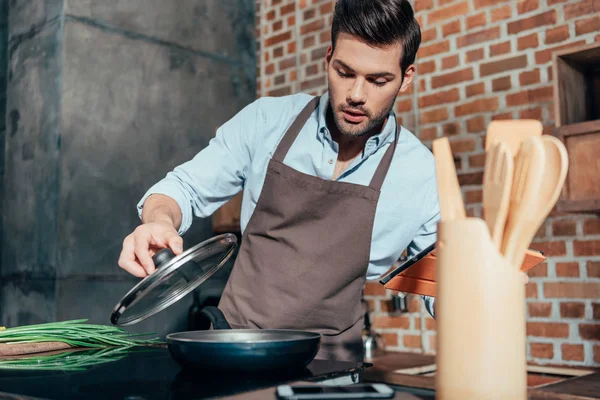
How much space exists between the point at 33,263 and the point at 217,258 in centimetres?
218

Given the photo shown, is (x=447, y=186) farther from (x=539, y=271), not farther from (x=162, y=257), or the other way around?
(x=539, y=271)

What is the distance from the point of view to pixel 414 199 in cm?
179

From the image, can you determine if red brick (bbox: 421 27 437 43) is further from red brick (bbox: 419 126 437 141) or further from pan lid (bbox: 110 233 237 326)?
pan lid (bbox: 110 233 237 326)

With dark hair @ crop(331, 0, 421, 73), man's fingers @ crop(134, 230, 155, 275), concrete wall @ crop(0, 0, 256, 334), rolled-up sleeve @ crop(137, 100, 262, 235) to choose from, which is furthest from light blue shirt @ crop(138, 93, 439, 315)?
concrete wall @ crop(0, 0, 256, 334)

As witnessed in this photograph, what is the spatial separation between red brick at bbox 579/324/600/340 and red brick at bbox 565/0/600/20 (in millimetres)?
1200

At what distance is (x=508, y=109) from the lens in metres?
2.67

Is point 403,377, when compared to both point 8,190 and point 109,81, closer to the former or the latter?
point 109,81

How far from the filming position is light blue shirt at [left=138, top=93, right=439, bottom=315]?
177cm

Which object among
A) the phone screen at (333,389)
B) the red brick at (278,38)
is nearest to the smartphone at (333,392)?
the phone screen at (333,389)

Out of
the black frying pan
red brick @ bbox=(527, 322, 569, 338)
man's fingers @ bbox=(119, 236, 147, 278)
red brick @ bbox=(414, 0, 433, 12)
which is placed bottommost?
red brick @ bbox=(527, 322, 569, 338)

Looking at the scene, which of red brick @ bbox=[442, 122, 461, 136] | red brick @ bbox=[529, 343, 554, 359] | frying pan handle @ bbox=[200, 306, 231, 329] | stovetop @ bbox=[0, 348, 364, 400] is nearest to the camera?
stovetop @ bbox=[0, 348, 364, 400]

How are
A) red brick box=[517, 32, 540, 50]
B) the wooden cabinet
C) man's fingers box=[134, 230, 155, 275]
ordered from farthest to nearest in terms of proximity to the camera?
red brick box=[517, 32, 540, 50] < the wooden cabinet < man's fingers box=[134, 230, 155, 275]

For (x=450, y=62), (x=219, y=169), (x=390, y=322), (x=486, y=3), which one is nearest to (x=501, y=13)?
(x=486, y=3)

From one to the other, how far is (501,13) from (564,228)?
958 millimetres
